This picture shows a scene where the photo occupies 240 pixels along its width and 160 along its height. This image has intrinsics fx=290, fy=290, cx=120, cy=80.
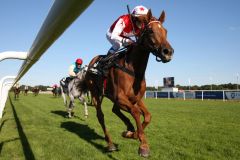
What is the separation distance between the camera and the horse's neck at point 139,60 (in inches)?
177

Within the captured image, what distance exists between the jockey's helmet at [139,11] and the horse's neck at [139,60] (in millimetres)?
552

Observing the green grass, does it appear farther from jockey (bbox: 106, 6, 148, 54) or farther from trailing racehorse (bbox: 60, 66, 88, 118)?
jockey (bbox: 106, 6, 148, 54)

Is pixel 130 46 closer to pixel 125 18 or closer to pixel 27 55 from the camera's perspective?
pixel 125 18

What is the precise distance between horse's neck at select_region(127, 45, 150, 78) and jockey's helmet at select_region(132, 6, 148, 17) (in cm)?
55

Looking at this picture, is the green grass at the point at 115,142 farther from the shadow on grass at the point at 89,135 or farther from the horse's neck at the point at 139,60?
the horse's neck at the point at 139,60

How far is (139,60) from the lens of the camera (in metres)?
4.57

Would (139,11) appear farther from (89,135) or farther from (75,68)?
(75,68)

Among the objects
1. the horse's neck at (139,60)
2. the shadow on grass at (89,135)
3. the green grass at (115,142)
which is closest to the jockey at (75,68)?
the shadow on grass at (89,135)

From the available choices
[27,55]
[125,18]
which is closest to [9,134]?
[125,18]

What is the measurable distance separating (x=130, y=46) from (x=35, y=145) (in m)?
3.33

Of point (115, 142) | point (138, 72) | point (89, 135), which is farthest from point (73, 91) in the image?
point (138, 72)

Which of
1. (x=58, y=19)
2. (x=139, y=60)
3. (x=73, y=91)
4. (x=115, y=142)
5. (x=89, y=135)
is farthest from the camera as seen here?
(x=73, y=91)

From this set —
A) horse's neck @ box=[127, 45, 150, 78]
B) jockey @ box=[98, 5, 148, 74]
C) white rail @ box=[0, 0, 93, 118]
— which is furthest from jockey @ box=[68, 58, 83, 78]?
white rail @ box=[0, 0, 93, 118]

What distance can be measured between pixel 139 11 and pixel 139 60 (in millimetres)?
820
